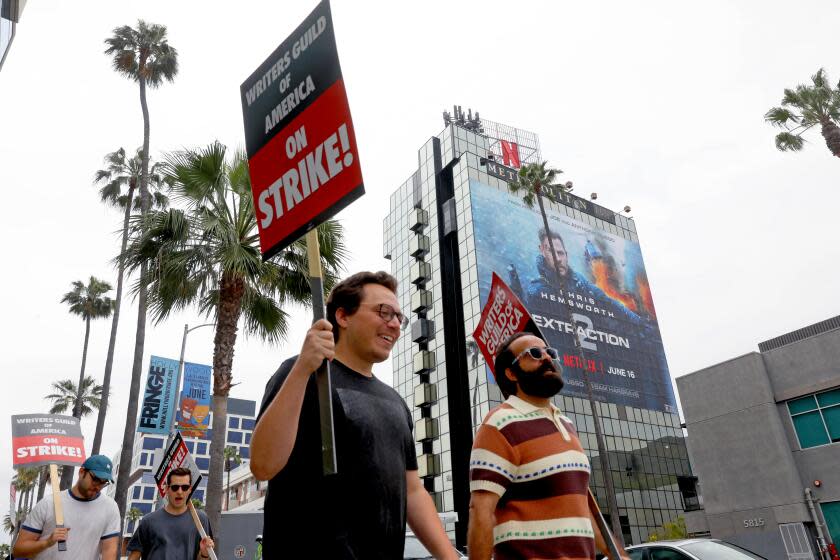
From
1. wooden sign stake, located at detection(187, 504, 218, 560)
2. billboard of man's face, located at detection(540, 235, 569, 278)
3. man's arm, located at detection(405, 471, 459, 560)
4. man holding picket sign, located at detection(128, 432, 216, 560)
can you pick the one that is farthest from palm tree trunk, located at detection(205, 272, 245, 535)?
billboard of man's face, located at detection(540, 235, 569, 278)

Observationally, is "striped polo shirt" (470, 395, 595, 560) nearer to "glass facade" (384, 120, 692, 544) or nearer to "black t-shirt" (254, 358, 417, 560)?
"black t-shirt" (254, 358, 417, 560)

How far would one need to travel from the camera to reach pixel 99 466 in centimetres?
534

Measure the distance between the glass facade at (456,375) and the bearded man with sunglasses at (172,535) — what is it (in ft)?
141

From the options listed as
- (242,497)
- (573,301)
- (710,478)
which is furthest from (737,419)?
(242,497)

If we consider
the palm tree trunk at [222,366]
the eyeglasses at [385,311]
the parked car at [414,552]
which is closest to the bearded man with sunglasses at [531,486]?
the eyeglasses at [385,311]

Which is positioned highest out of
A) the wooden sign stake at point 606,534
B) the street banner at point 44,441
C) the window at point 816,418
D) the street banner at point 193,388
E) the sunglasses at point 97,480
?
the street banner at point 193,388

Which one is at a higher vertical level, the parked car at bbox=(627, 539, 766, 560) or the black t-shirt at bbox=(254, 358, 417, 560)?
the black t-shirt at bbox=(254, 358, 417, 560)

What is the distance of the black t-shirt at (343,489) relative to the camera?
194cm

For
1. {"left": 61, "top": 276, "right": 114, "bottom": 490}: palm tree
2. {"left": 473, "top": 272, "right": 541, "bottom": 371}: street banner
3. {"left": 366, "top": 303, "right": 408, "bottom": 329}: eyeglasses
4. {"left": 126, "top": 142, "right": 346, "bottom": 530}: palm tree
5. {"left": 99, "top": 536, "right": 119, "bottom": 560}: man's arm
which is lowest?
{"left": 99, "top": 536, "right": 119, "bottom": 560}: man's arm

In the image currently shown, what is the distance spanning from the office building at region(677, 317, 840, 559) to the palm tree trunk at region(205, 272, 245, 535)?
1733 centimetres

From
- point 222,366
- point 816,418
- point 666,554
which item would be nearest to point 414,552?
point 666,554

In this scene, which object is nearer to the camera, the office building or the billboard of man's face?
the office building

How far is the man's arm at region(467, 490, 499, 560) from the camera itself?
2609mm

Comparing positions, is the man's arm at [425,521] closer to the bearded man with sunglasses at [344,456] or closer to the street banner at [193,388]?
the bearded man with sunglasses at [344,456]
